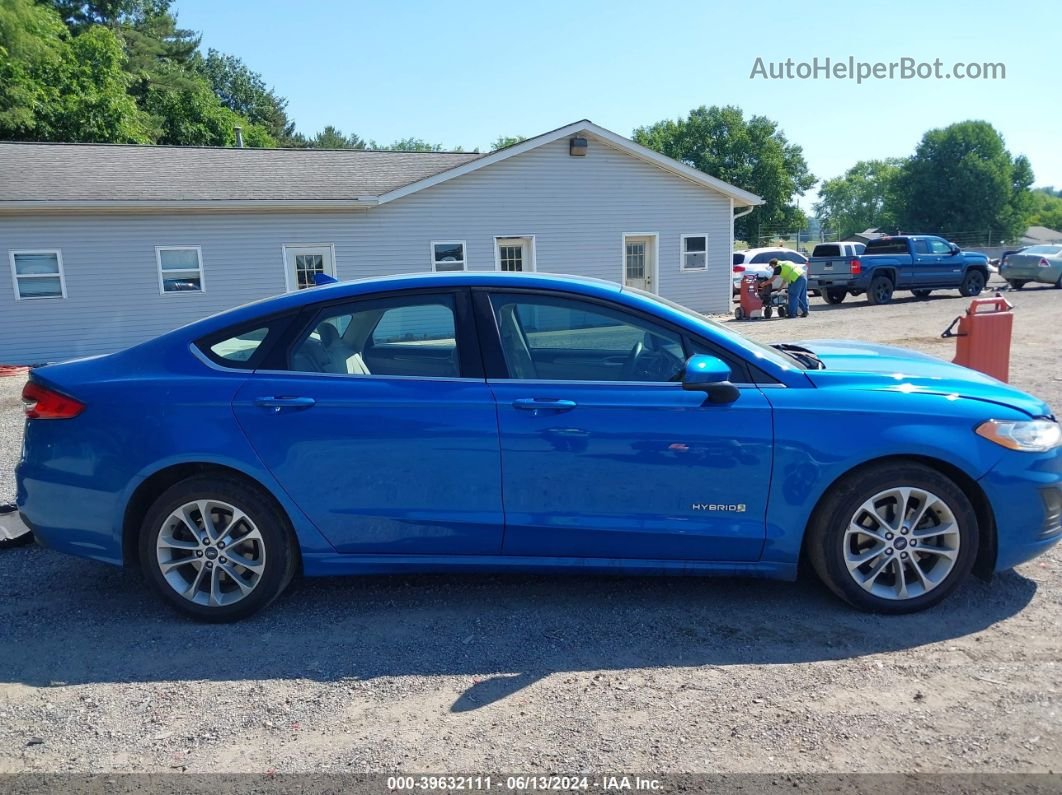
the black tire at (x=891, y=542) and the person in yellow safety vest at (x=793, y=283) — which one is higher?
the person in yellow safety vest at (x=793, y=283)

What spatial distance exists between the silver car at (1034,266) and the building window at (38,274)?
95.6ft

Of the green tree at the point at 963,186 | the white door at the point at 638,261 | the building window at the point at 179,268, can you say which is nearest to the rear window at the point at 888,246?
the white door at the point at 638,261

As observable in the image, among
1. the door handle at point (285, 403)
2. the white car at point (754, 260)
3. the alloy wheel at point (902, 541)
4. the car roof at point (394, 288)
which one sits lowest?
the alloy wheel at point (902, 541)

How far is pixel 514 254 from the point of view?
1902cm

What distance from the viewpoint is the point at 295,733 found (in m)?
2.78

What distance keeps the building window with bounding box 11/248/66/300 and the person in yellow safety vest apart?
1606 cm

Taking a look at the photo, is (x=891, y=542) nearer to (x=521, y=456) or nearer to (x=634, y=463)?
(x=634, y=463)

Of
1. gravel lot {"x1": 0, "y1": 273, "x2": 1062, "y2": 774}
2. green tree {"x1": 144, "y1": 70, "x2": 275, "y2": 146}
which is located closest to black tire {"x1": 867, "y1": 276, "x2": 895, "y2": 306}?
gravel lot {"x1": 0, "y1": 273, "x2": 1062, "y2": 774}

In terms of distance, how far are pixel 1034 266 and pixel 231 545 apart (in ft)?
98.6

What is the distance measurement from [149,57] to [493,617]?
153 ft

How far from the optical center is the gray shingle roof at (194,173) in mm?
15305

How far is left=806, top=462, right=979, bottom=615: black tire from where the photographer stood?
340 centimetres

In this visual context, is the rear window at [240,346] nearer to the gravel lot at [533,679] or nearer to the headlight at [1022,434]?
the gravel lot at [533,679]

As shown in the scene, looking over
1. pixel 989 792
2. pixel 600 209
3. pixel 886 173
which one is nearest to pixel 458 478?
pixel 989 792
